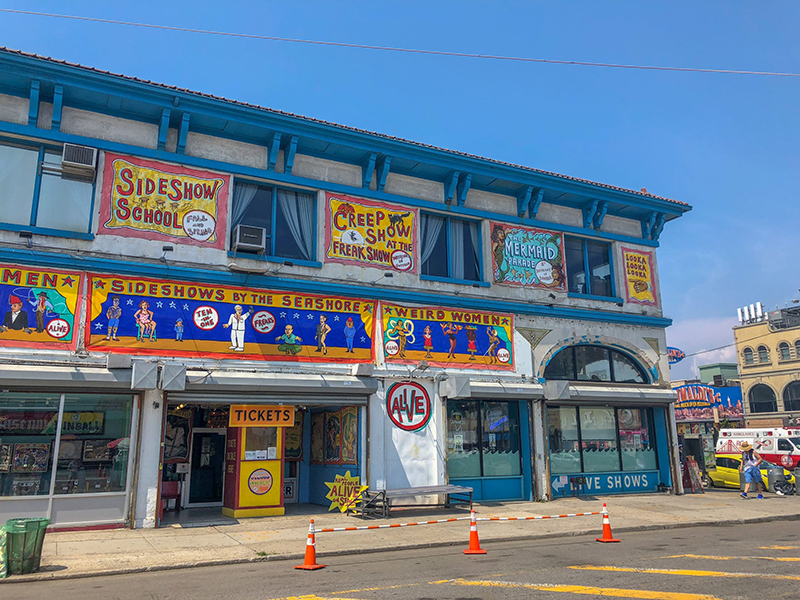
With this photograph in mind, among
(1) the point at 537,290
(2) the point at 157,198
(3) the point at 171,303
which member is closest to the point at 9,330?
(3) the point at 171,303

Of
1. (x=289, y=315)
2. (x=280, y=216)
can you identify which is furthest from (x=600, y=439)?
(x=280, y=216)

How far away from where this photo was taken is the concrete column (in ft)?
44.1

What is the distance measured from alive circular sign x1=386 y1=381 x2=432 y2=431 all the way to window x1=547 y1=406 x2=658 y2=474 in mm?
4558

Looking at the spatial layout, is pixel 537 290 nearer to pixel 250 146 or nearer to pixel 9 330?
pixel 250 146

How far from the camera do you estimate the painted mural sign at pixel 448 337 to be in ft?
57.1

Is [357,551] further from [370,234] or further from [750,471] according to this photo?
[750,471]

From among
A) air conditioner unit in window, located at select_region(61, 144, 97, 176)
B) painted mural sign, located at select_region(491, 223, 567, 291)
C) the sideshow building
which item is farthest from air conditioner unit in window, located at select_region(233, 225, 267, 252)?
painted mural sign, located at select_region(491, 223, 567, 291)

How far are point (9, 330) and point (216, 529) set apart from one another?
6119mm

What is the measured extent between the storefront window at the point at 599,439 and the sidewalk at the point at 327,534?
1524 mm

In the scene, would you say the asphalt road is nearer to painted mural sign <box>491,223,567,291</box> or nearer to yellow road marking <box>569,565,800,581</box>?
yellow road marking <box>569,565,800,581</box>

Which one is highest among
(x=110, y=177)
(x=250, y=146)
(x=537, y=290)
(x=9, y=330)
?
(x=250, y=146)

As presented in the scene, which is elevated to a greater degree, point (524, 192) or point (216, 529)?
point (524, 192)

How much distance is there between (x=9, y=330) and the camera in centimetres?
1296

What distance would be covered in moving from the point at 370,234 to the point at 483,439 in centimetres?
701
